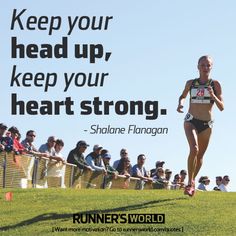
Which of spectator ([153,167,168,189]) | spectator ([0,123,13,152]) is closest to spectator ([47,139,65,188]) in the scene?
spectator ([0,123,13,152])

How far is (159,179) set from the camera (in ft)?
76.2

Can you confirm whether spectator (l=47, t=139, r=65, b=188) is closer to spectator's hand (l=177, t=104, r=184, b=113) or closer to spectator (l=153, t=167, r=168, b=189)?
spectator (l=153, t=167, r=168, b=189)

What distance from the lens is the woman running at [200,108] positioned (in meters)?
14.9

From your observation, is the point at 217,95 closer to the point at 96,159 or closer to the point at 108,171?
the point at 96,159

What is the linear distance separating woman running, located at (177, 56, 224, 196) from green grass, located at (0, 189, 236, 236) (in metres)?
0.80

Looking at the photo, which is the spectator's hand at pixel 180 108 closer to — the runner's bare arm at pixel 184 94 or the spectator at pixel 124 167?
the runner's bare arm at pixel 184 94

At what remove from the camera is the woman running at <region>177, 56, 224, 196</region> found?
586 inches

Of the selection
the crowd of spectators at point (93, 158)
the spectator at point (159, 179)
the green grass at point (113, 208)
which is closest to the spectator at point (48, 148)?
the crowd of spectators at point (93, 158)

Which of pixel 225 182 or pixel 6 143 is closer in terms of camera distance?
pixel 6 143

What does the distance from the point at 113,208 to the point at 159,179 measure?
848cm

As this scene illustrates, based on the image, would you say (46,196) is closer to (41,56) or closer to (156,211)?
(156,211)

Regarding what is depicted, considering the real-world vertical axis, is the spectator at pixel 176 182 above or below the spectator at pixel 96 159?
below

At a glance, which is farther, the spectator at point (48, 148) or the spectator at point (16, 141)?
the spectator at point (48, 148)

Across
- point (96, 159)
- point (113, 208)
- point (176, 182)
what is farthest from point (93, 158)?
point (113, 208)
